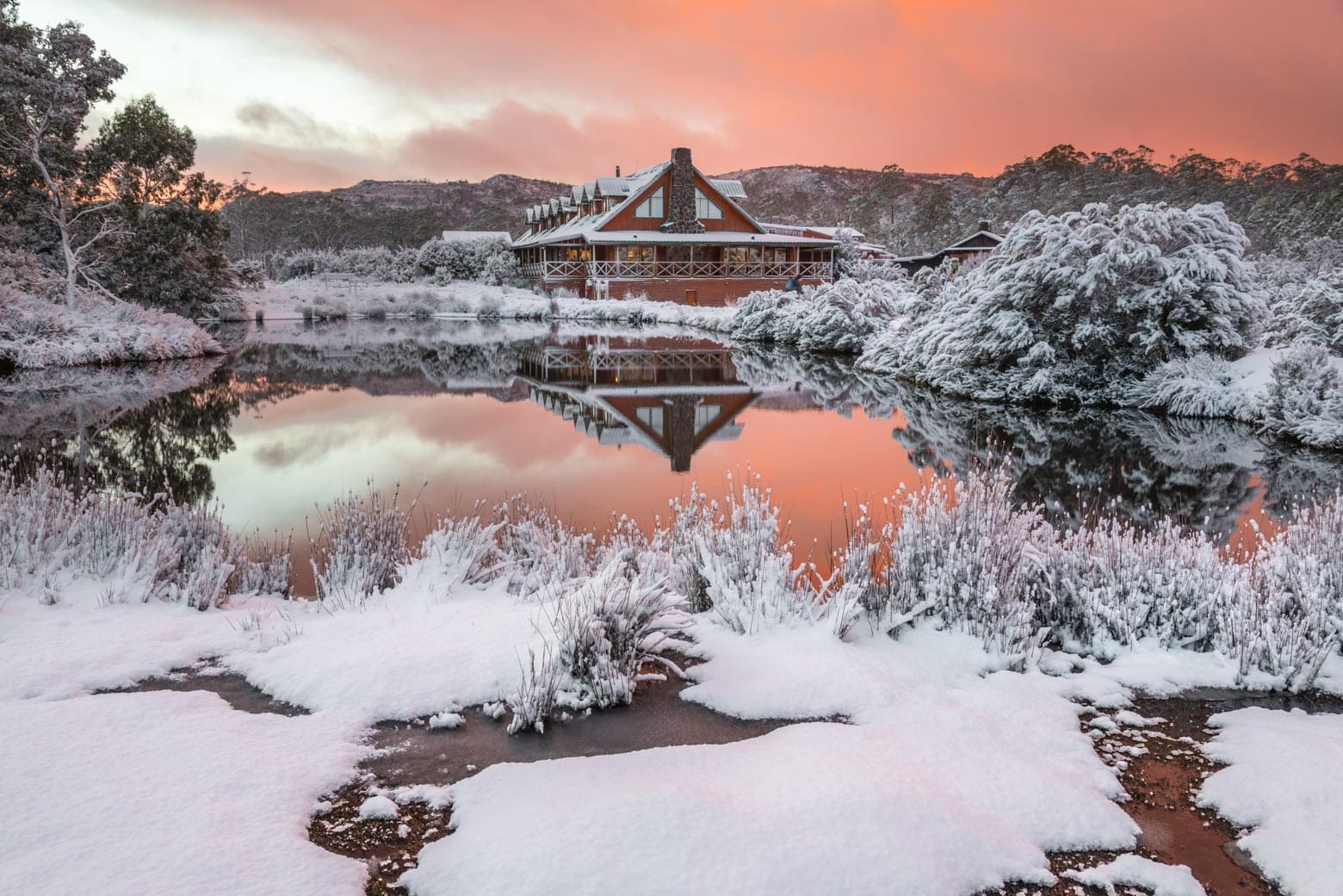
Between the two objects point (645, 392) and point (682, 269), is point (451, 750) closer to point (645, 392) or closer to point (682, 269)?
point (645, 392)

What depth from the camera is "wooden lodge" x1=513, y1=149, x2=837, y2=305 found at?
4988cm

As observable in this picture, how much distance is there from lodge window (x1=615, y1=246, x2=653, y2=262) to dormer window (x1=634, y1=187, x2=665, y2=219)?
7.62 ft

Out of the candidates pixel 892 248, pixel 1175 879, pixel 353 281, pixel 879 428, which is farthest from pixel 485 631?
pixel 892 248

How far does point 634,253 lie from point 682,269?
3.16m

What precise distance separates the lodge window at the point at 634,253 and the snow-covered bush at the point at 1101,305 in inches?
1344

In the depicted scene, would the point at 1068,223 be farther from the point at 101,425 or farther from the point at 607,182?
the point at 607,182

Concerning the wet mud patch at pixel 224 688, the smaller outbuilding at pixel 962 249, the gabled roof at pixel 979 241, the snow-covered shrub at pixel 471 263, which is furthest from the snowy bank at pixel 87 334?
the gabled roof at pixel 979 241

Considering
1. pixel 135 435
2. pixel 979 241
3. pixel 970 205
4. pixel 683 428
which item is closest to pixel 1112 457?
pixel 683 428

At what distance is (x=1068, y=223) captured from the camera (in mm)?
18375

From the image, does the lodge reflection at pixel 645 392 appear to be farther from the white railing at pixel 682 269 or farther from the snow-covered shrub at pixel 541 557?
the white railing at pixel 682 269

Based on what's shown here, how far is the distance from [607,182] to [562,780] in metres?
56.1

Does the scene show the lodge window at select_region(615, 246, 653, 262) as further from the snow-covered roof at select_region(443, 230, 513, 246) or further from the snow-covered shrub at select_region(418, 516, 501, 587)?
the snow-covered shrub at select_region(418, 516, 501, 587)

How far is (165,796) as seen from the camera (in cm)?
312

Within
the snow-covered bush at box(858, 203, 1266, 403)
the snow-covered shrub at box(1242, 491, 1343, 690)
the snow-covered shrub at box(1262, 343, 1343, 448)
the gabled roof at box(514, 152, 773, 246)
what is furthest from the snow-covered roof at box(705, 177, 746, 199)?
the snow-covered shrub at box(1242, 491, 1343, 690)
